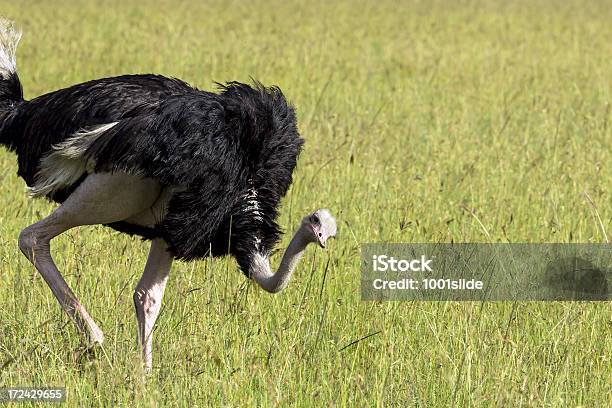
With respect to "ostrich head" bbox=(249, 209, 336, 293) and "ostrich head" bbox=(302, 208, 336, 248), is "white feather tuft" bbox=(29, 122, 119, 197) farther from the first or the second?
"ostrich head" bbox=(302, 208, 336, 248)

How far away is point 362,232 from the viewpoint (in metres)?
6.01

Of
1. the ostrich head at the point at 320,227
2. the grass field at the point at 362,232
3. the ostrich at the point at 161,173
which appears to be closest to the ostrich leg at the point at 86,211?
the ostrich at the point at 161,173

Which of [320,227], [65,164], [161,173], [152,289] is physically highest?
[65,164]

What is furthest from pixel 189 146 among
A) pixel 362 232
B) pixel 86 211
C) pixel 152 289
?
pixel 362 232

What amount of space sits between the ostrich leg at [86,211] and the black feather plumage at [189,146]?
84 mm

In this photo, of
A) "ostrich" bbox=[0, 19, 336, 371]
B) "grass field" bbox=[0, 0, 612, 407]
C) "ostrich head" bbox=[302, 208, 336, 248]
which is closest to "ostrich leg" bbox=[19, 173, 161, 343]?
"ostrich" bbox=[0, 19, 336, 371]

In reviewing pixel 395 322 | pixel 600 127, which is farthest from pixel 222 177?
pixel 600 127

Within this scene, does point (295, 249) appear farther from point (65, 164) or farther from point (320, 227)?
point (65, 164)

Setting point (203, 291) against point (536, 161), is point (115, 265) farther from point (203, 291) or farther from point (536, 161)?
point (536, 161)

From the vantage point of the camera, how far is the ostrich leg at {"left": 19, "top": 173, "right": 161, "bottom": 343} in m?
4.42

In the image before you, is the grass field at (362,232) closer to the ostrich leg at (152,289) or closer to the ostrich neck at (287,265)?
the ostrich leg at (152,289)

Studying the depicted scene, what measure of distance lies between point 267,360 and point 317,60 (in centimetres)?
827

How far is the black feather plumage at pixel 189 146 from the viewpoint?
434 centimetres

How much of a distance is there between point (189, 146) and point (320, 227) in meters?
0.58
